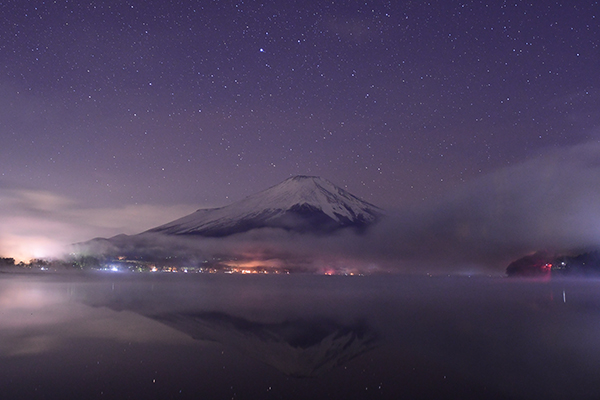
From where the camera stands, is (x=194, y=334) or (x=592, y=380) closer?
(x=592, y=380)

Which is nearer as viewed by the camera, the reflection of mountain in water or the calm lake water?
the calm lake water

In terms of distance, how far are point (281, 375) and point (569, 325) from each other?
1726cm

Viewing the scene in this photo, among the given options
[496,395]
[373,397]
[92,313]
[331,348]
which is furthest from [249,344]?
[92,313]

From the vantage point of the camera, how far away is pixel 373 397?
10547mm

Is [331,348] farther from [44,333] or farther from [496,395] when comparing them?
[44,333]

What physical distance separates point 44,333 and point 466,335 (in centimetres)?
1774

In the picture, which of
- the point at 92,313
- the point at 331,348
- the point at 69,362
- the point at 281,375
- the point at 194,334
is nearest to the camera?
the point at 281,375

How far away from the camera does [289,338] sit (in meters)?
18.4

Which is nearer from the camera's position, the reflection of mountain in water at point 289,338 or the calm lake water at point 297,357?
the calm lake water at point 297,357

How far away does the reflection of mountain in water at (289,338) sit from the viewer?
14148 mm

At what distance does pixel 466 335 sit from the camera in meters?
19.2

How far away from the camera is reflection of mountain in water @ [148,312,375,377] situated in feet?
46.4

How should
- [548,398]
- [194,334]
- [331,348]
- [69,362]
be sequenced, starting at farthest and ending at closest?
[194,334]
[331,348]
[69,362]
[548,398]

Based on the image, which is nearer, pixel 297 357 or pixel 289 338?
pixel 297 357
